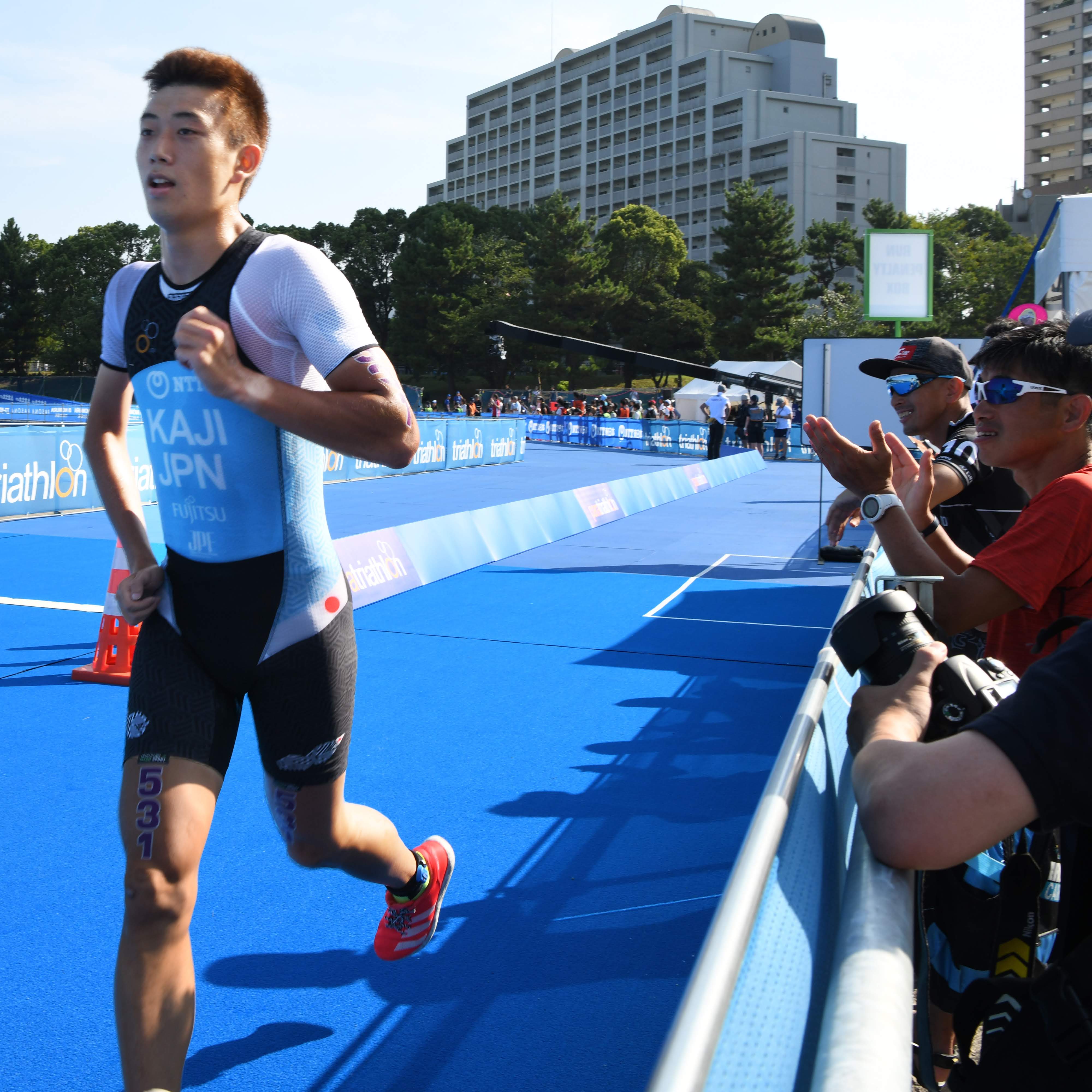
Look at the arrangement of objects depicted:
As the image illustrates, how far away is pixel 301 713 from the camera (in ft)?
8.11

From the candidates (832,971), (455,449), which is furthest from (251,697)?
(455,449)

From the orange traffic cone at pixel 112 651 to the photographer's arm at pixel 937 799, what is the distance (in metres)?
5.60

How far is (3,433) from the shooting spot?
15477 mm

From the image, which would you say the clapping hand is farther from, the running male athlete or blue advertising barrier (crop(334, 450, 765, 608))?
blue advertising barrier (crop(334, 450, 765, 608))

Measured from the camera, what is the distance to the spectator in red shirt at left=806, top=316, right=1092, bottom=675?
8.45 ft

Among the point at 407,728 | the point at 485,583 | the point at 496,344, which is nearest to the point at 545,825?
the point at 407,728

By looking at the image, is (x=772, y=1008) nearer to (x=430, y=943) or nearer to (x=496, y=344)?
(x=430, y=943)

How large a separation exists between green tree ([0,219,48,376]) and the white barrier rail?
300 feet

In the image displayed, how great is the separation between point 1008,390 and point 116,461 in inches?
92.8

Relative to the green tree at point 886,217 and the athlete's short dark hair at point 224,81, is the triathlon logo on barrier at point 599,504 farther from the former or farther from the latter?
the green tree at point 886,217

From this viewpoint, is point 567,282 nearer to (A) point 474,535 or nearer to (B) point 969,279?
(B) point 969,279

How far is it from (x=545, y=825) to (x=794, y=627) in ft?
16.5

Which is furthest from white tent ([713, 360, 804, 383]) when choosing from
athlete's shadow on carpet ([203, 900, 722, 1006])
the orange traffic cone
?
athlete's shadow on carpet ([203, 900, 722, 1006])

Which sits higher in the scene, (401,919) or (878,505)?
(878,505)
